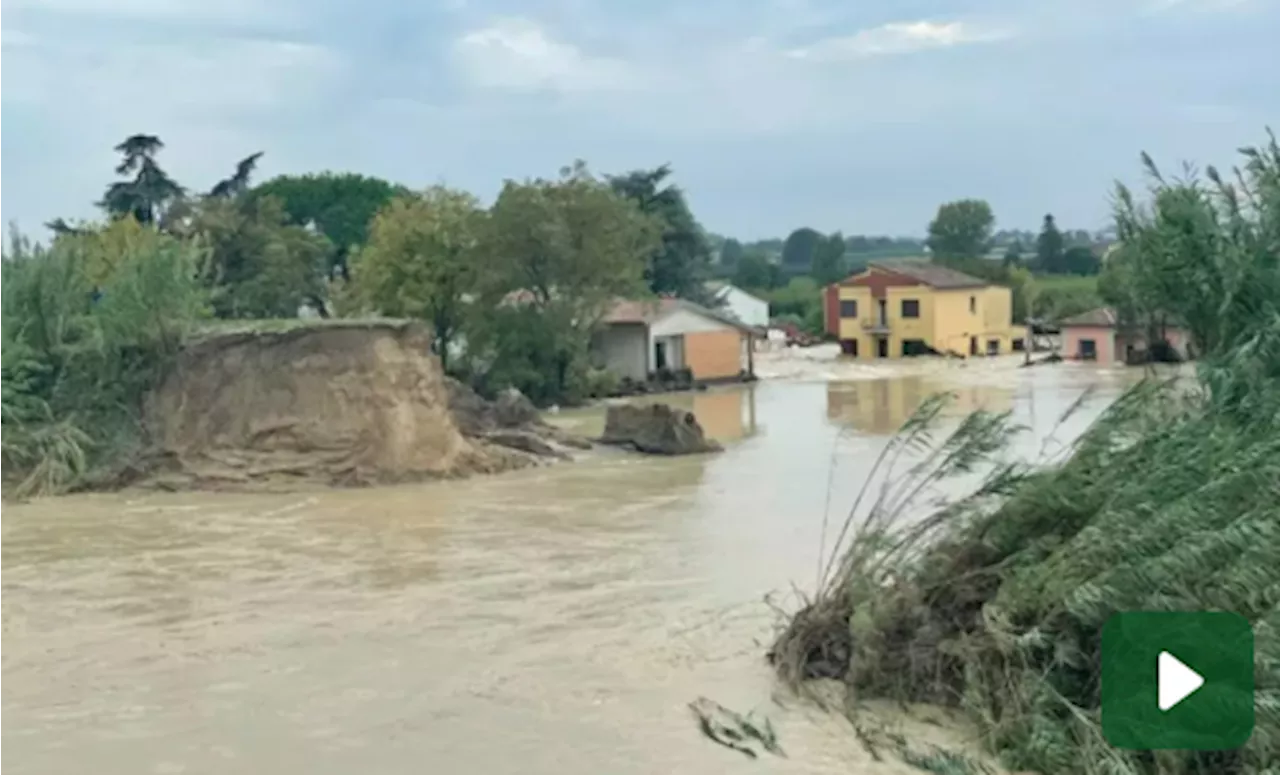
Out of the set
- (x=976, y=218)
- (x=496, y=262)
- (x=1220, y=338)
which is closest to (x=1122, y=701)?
(x=1220, y=338)

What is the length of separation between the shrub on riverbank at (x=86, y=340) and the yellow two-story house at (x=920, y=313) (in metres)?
39.0

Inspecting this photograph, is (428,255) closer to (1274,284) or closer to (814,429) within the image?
(814,429)

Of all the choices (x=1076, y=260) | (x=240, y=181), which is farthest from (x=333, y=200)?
(x=1076, y=260)

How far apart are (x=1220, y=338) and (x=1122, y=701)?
12.4 ft

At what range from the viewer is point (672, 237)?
2340 inches

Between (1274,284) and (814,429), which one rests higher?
(1274,284)

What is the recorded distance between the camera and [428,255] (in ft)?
131

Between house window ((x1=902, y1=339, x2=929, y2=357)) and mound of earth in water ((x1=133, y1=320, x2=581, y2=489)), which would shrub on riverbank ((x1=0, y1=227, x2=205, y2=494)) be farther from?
house window ((x1=902, y1=339, x2=929, y2=357))

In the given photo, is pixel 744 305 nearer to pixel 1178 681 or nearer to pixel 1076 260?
pixel 1076 260

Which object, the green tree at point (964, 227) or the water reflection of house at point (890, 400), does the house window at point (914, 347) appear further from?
the green tree at point (964, 227)

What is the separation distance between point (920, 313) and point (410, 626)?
4888 centimetres

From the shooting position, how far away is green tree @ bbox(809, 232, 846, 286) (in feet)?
311

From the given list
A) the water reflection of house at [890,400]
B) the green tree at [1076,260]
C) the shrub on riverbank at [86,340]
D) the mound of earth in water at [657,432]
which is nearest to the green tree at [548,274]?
the water reflection of house at [890,400]

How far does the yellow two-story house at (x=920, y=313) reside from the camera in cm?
5969
